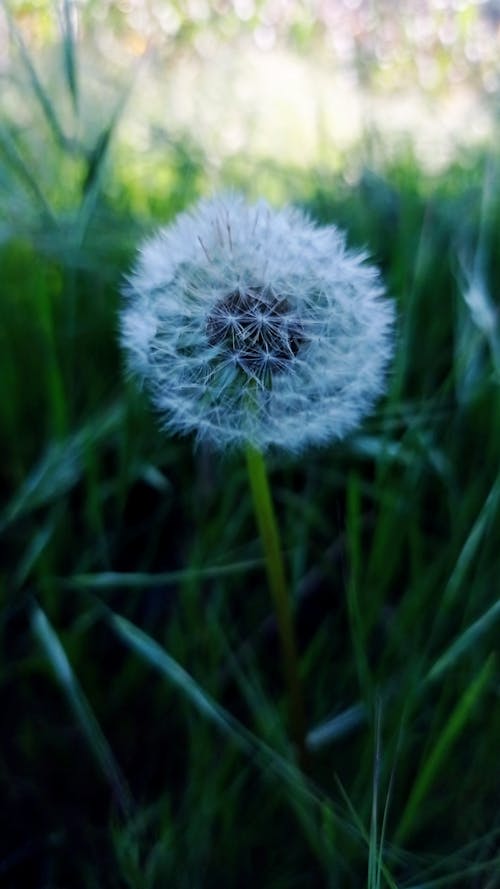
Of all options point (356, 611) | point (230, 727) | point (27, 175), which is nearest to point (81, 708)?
point (230, 727)

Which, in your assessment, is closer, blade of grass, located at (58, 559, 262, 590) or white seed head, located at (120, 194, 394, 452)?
white seed head, located at (120, 194, 394, 452)

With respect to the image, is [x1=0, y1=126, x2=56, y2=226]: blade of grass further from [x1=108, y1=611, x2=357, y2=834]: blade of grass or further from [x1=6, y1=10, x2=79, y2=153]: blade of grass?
[x1=108, y1=611, x2=357, y2=834]: blade of grass

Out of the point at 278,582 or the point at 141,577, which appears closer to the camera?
the point at 278,582

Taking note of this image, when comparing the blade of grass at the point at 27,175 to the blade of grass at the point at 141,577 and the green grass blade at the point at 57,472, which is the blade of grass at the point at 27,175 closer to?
the green grass blade at the point at 57,472

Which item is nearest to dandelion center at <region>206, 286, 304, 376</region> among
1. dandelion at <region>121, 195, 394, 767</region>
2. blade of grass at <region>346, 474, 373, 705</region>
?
dandelion at <region>121, 195, 394, 767</region>

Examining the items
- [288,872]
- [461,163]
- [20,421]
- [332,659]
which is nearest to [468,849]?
[288,872]

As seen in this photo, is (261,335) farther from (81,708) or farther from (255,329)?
(81,708)
